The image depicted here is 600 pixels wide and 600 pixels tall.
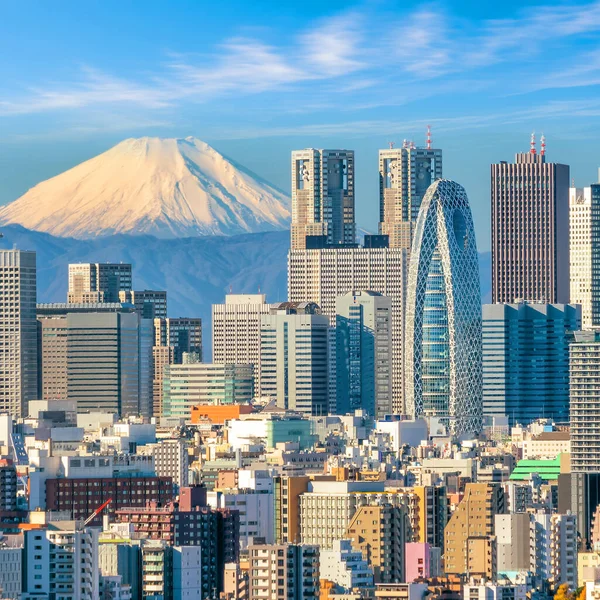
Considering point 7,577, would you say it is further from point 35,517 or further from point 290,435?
point 290,435

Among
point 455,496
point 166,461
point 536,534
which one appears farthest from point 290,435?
point 536,534

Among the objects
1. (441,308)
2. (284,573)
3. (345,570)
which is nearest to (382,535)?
(345,570)

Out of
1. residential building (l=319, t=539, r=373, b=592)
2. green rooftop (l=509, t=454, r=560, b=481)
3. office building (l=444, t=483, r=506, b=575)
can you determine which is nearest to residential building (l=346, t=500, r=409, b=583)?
office building (l=444, t=483, r=506, b=575)

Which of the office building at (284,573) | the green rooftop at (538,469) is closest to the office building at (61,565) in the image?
the office building at (284,573)

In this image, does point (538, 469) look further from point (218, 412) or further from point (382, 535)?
point (218, 412)

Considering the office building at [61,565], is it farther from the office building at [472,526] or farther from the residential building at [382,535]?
the office building at [472,526]

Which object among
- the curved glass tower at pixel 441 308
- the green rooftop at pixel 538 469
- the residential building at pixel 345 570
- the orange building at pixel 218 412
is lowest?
the residential building at pixel 345 570

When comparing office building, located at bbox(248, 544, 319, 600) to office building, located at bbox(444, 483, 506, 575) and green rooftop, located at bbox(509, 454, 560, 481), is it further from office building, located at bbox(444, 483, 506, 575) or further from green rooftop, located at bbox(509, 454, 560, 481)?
green rooftop, located at bbox(509, 454, 560, 481)
